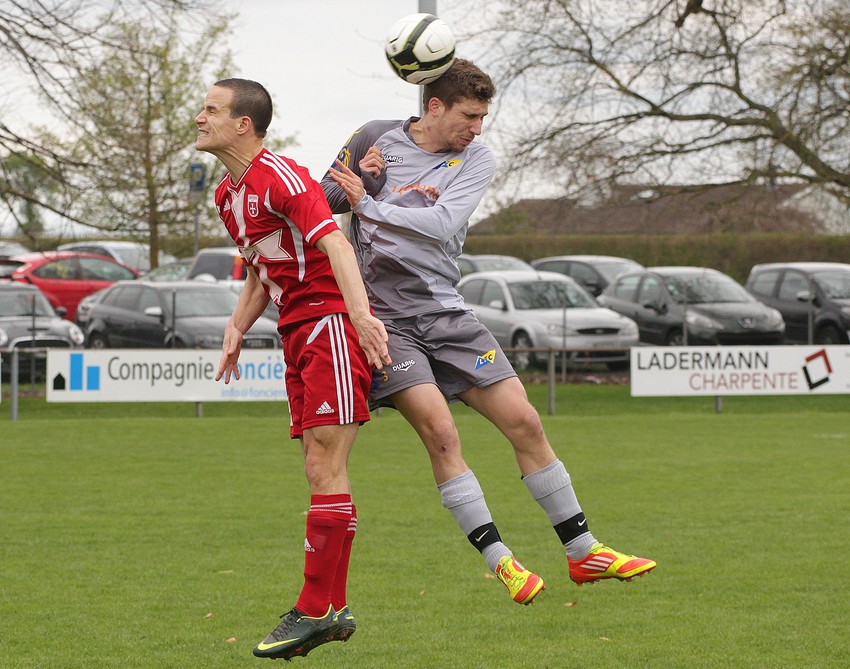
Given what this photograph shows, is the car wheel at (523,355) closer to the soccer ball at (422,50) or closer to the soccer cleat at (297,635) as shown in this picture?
the soccer ball at (422,50)

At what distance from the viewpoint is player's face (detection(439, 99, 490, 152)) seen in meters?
5.46

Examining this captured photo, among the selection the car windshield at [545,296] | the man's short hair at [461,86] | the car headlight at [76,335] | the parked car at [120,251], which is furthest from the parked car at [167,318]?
the man's short hair at [461,86]

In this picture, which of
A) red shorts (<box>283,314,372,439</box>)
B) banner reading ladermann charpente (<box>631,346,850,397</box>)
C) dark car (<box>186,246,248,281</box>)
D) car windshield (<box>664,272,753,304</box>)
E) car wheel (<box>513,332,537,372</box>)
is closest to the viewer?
red shorts (<box>283,314,372,439</box>)

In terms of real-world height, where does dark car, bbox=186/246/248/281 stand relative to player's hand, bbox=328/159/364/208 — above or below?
below

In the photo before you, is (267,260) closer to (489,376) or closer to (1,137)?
(489,376)

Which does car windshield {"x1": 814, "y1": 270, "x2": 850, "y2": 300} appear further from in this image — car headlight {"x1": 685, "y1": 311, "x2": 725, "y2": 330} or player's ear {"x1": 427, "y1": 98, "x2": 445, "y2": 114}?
player's ear {"x1": 427, "y1": 98, "x2": 445, "y2": 114}

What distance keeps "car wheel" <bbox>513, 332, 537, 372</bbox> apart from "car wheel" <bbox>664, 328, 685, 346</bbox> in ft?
7.74

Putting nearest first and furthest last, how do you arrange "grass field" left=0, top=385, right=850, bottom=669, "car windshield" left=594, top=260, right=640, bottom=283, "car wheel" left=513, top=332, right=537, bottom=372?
"grass field" left=0, top=385, right=850, bottom=669
"car wheel" left=513, top=332, right=537, bottom=372
"car windshield" left=594, top=260, right=640, bottom=283

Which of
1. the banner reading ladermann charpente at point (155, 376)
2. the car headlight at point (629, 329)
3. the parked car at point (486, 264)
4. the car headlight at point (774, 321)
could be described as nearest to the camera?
the banner reading ladermann charpente at point (155, 376)

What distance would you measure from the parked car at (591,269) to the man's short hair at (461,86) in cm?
2190

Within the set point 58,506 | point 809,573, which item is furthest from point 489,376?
point 58,506

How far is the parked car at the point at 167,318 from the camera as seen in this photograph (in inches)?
789

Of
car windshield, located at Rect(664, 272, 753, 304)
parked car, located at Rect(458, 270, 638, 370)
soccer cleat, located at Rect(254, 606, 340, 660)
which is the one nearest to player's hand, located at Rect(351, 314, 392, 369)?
soccer cleat, located at Rect(254, 606, 340, 660)

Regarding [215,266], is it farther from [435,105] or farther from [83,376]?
[435,105]
